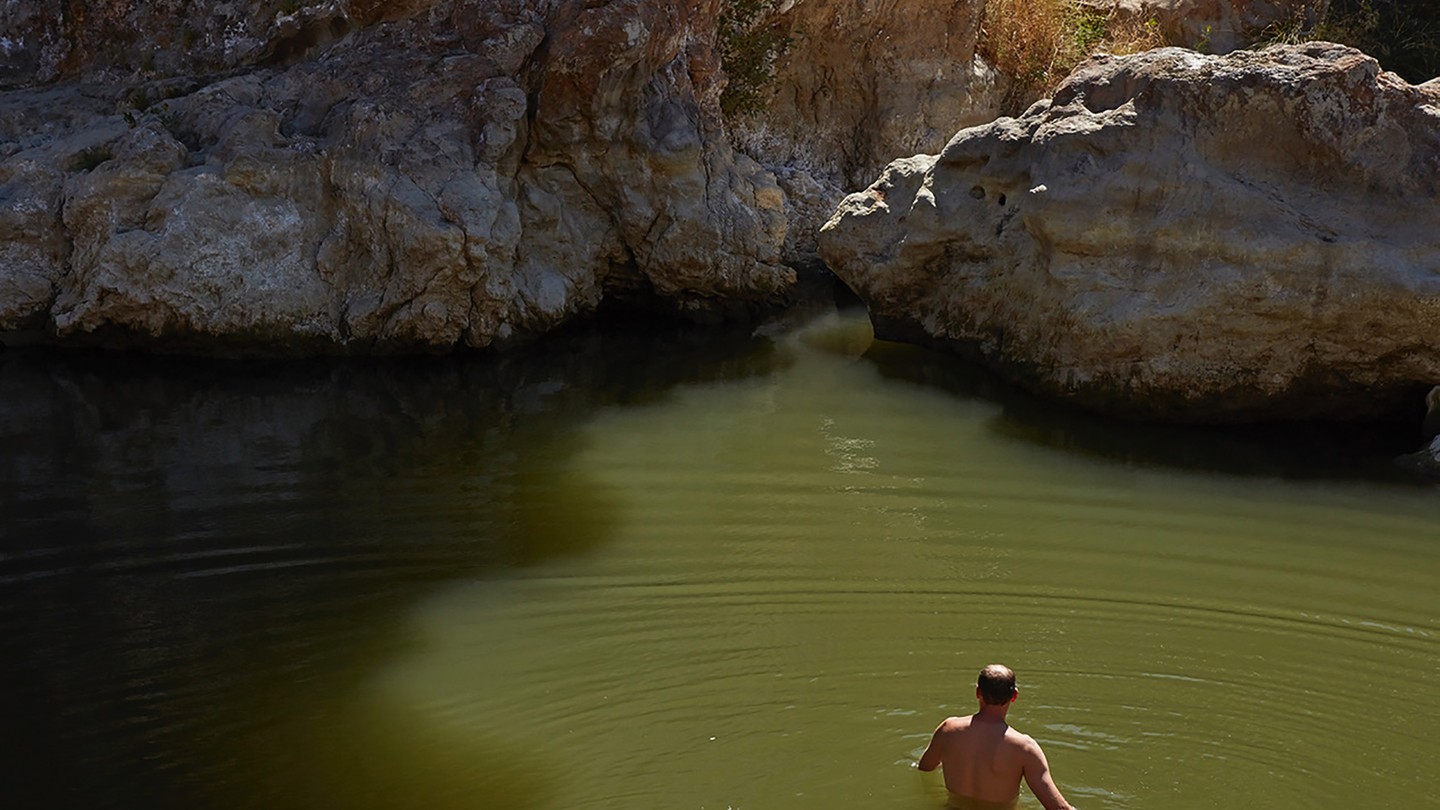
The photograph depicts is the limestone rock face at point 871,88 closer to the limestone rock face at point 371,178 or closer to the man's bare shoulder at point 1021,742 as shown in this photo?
the limestone rock face at point 371,178

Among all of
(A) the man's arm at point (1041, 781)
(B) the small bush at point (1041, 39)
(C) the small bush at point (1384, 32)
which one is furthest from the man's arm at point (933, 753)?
(C) the small bush at point (1384, 32)

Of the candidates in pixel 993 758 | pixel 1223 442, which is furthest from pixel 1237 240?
pixel 993 758

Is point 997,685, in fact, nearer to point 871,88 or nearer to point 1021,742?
point 1021,742

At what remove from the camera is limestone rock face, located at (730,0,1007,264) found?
52.8 feet

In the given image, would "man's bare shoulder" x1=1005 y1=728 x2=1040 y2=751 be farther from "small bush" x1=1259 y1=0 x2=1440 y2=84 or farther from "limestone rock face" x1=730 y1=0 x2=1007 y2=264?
"small bush" x1=1259 y1=0 x2=1440 y2=84

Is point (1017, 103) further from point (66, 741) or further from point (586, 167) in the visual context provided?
point (66, 741)

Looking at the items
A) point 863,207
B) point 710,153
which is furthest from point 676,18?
point 863,207

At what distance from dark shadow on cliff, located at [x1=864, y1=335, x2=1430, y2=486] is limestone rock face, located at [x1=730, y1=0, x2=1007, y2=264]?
21.8 feet

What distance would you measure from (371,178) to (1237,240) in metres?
7.04

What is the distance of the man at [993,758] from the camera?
4.59 meters

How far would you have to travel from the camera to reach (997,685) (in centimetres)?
463

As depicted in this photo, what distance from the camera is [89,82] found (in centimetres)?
1305

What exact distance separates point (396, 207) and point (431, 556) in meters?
4.96

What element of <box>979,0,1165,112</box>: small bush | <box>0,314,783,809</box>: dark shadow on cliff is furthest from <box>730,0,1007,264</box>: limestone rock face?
<box>0,314,783,809</box>: dark shadow on cliff
